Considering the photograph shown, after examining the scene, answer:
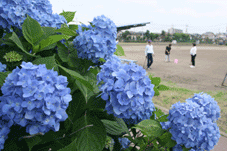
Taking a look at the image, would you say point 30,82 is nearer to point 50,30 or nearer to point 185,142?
point 50,30

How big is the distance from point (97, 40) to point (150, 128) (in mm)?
604

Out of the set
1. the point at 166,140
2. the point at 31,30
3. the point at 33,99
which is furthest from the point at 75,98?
the point at 166,140

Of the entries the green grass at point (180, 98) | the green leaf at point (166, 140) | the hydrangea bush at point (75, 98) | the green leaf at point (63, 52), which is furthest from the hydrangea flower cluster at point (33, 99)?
the green grass at point (180, 98)

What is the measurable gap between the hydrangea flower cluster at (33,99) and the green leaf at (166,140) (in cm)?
67

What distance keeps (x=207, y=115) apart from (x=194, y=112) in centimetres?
19

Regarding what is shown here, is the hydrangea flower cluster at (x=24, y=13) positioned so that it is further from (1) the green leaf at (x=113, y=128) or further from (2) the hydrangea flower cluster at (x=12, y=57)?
(1) the green leaf at (x=113, y=128)

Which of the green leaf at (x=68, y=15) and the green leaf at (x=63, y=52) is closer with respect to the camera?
the green leaf at (x=63, y=52)

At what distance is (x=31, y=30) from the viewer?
102cm

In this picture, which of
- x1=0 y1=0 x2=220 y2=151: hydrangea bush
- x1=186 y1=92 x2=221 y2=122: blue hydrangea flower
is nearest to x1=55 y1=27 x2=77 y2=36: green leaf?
x1=0 y1=0 x2=220 y2=151: hydrangea bush

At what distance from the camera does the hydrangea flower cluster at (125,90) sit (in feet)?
2.63

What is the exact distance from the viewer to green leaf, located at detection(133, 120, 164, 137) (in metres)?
1.00

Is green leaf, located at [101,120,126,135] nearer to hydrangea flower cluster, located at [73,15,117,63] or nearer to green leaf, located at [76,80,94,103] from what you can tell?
green leaf, located at [76,80,94,103]

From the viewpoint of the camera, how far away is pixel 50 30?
1100 mm

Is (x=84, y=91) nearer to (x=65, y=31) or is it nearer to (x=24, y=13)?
(x=65, y=31)
